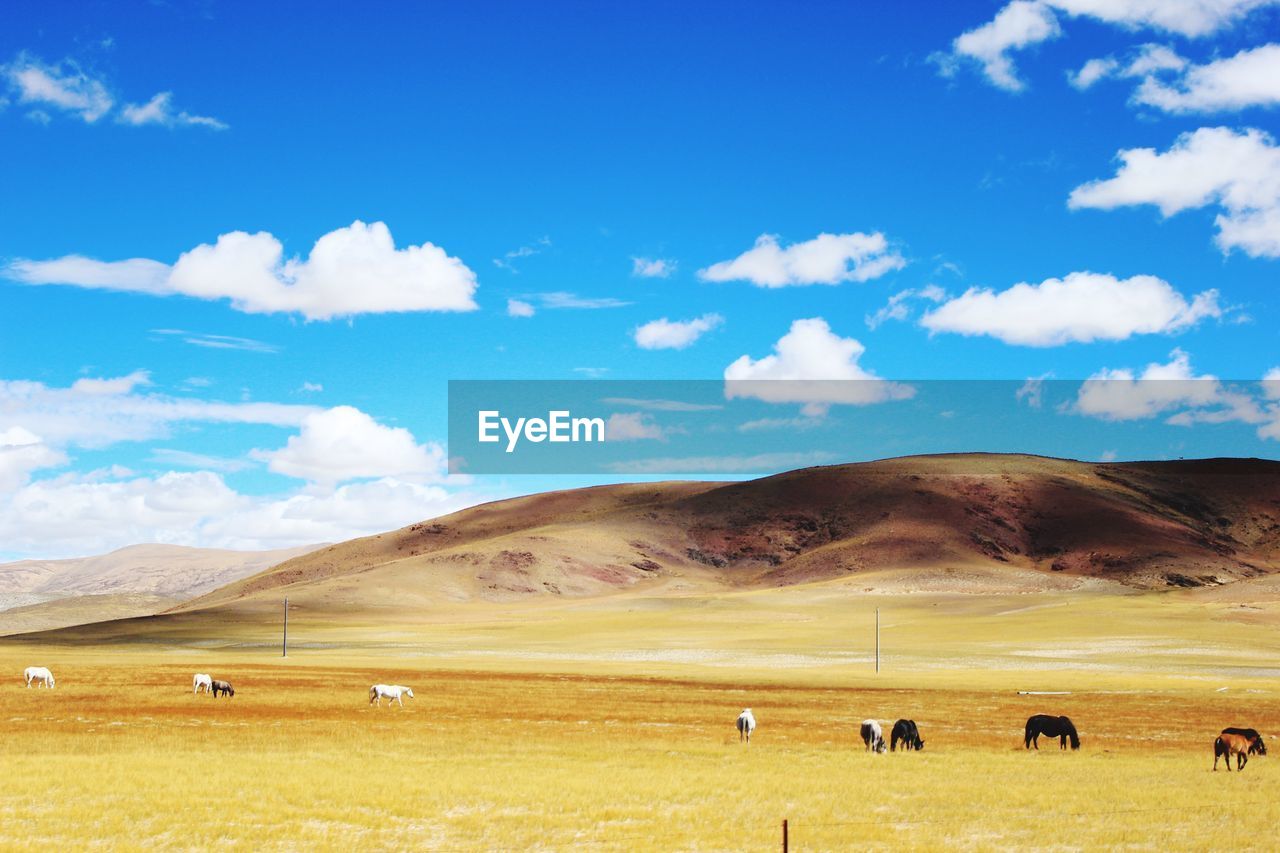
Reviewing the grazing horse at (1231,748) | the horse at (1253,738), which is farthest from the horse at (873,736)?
the horse at (1253,738)

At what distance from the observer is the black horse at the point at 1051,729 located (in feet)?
127

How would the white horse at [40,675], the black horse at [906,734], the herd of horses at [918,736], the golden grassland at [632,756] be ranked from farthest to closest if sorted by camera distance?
the white horse at [40,675] < the black horse at [906,734] < the herd of horses at [918,736] < the golden grassland at [632,756]

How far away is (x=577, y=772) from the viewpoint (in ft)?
108

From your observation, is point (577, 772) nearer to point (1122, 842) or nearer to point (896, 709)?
point (1122, 842)

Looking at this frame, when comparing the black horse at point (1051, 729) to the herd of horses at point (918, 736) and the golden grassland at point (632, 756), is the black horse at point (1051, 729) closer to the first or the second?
the herd of horses at point (918, 736)

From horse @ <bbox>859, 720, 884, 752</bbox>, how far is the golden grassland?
41.5 inches

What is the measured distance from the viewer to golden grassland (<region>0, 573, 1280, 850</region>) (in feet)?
81.0

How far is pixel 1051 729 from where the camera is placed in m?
38.9

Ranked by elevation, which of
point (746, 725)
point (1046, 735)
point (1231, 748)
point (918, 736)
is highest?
point (1231, 748)

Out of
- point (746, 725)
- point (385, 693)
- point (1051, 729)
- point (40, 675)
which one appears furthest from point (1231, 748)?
point (40, 675)

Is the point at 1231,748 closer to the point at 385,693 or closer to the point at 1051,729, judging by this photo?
the point at 1051,729

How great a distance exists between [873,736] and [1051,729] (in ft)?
20.3

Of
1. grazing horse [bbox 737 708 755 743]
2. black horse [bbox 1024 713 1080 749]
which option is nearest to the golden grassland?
grazing horse [bbox 737 708 755 743]

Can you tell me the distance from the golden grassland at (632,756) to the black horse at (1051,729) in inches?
39.8
